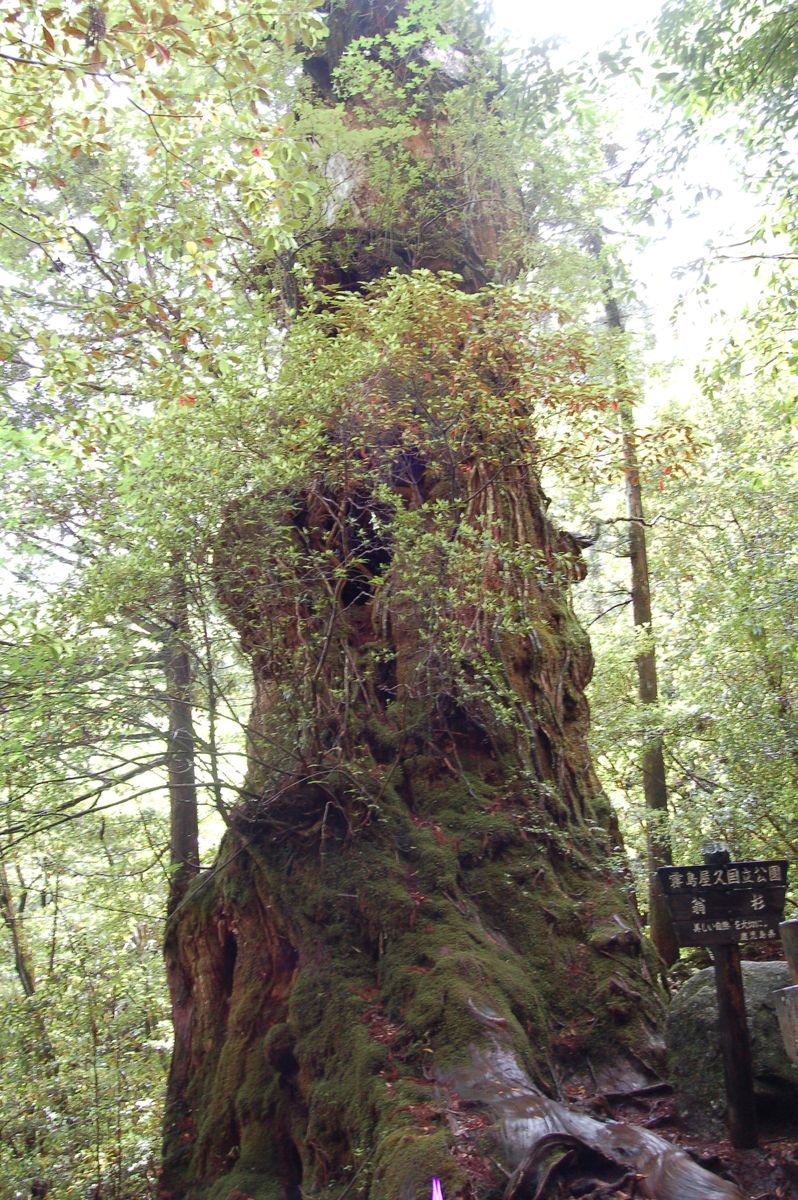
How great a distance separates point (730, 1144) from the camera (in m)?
4.40

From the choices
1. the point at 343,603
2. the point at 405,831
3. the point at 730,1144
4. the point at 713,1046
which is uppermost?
the point at 343,603

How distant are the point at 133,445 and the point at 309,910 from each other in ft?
11.7

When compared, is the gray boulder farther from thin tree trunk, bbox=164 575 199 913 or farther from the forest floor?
thin tree trunk, bbox=164 575 199 913

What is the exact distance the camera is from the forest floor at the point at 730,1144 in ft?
13.4

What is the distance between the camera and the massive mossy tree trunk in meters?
5.05

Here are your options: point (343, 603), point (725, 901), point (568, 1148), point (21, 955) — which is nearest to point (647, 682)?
point (343, 603)

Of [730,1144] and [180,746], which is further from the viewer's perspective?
[180,746]

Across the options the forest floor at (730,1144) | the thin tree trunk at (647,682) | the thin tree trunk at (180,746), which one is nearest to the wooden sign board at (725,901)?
the forest floor at (730,1144)

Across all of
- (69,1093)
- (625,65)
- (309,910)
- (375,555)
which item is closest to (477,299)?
(625,65)

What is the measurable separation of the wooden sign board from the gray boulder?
0.38 metres

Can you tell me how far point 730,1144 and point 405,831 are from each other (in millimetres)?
2696

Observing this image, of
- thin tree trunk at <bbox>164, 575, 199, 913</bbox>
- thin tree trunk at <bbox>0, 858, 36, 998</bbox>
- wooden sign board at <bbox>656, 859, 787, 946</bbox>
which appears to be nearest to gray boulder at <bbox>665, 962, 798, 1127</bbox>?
wooden sign board at <bbox>656, 859, 787, 946</bbox>

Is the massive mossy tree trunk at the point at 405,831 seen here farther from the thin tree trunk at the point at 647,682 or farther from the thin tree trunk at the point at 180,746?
the thin tree trunk at the point at 647,682

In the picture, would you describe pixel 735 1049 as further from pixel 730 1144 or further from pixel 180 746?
pixel 180 746
